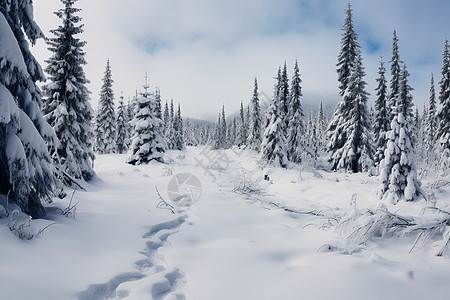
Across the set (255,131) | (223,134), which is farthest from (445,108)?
(223,134)

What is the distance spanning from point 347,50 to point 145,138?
2095 centimetres

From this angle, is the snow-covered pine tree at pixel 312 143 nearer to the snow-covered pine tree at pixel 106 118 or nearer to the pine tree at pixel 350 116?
the pine tree at pixel 350 116

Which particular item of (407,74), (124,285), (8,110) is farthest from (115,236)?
(407,74)

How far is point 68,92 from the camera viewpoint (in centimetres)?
1315

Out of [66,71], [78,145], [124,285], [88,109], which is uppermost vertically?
[66,71]

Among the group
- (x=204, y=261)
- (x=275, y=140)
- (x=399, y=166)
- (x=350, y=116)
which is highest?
(x=350, y=116)

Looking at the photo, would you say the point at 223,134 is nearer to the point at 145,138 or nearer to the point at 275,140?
the point at 275,140

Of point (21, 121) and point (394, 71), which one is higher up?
point (394, 71)

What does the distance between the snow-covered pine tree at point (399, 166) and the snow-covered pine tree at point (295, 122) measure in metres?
20.8

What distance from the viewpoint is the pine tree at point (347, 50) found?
24.3 meters

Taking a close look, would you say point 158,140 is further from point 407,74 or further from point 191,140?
point 191,140

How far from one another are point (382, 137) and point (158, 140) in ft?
69.7

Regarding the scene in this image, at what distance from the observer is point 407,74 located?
1071 inches

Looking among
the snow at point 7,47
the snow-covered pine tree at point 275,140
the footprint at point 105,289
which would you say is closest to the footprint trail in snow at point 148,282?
the footprint at point 105,289
